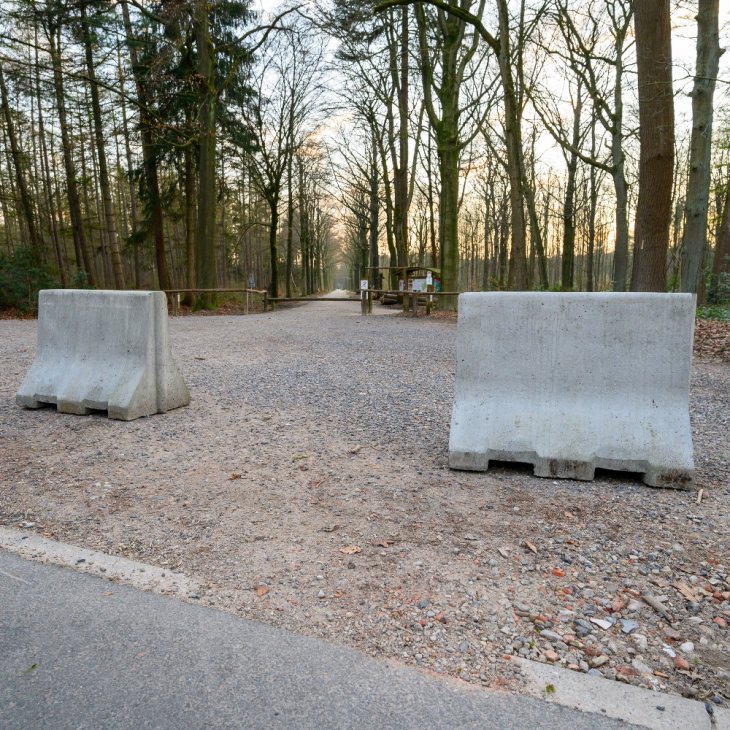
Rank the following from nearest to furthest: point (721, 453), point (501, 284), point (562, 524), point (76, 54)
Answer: point (562, 524) → point (721, 453) → point (76, 54) → point (501, 284)

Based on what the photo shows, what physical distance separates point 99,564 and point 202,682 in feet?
3.65

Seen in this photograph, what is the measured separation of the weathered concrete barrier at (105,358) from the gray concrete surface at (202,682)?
320 centimetres

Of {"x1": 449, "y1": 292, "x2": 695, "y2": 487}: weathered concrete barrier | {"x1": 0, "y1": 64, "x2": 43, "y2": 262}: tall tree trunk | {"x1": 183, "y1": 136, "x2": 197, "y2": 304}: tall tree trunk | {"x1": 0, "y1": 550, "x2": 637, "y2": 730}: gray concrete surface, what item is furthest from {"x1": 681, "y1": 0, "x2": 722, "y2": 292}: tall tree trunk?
{"x1": 0, "y1": 64, "x2": 43, "y2": 262}: tall tree trunk

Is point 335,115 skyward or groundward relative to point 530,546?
skyward

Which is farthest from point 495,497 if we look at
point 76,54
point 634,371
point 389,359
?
point 76,54

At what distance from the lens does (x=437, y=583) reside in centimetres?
249

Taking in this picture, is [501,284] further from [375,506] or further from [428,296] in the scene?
[375,506]

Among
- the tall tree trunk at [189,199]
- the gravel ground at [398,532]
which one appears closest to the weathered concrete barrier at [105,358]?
the gravel ground at [398,532]

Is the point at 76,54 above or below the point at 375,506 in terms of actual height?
above

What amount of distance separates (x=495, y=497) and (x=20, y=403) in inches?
200

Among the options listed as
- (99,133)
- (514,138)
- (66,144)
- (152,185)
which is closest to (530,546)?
(514,138)

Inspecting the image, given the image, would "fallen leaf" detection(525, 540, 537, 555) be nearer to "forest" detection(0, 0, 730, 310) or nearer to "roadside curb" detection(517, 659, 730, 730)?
"roadside curb" detection(517, 659, 730, 730)

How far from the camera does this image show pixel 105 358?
18.0ft

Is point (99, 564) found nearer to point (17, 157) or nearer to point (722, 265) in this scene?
point (722, 265)
